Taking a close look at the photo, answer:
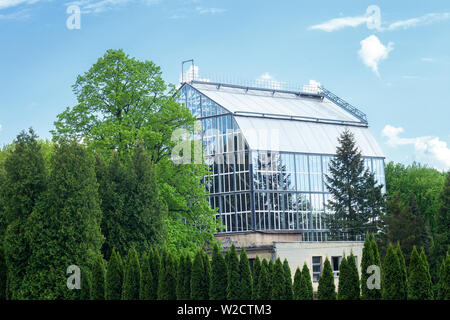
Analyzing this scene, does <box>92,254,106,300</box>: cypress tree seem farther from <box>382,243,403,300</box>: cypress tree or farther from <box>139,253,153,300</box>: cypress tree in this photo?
<box>382,243,403,300</box>: cypress tree

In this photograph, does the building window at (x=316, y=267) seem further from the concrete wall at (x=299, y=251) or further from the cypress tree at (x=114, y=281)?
the cypress tree at (x=114, y=281)

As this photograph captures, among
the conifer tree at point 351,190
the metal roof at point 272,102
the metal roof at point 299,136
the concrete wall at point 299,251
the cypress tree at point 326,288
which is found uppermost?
the metal roof at point 272,102

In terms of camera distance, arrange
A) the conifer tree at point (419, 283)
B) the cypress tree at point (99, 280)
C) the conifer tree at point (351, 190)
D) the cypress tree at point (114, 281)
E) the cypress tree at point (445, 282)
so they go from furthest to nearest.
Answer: the conifer tree at point (351, 190), the cypress tree at point (99, 280), the cypress tree at point (114, 281), the conifer tree at point (419, 283), the cypress tree at point (445, 282)

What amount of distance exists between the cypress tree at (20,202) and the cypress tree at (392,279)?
41.6 ft

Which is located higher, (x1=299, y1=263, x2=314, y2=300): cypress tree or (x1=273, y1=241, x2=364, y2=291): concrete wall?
(x1=273, y1=241, x2=364, y2=291): concrete wall

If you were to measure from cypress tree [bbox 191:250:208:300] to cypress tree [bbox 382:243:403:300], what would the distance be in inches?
275

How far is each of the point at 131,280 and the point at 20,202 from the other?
554cm

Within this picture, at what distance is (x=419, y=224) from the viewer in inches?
2361

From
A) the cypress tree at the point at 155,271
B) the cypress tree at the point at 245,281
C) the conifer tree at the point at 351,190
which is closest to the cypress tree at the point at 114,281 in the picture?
the cypress tree at the point at 155,271

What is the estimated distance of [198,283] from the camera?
82.0ft

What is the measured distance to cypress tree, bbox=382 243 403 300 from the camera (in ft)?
67.2

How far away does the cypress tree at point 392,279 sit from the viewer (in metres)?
20.5

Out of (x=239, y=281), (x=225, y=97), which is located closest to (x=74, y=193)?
(x=239, y=281)

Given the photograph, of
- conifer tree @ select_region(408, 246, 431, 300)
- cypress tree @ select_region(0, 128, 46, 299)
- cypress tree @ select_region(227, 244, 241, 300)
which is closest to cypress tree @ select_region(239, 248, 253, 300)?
cypress tree @ select_region(227, 244, 241, 300)
